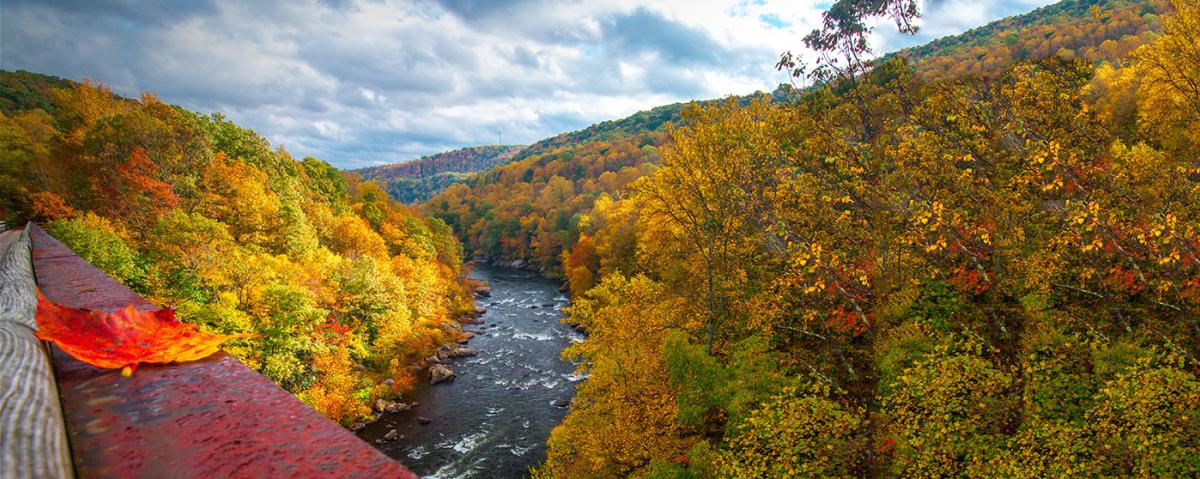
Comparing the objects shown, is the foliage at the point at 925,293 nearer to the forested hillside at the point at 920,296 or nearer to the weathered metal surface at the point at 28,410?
the forested hillside at the point at 920,296

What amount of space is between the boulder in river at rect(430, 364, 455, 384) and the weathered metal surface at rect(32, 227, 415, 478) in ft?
123

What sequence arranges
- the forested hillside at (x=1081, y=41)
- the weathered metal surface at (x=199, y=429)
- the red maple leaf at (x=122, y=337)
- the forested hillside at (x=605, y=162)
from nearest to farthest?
the weathered metal surface at (x=199, y=429) < the red maple leaf at (x=122, y=337) < the forested hillside at (x=1081, y=41) < the forested hillside at (x=605, y=162)

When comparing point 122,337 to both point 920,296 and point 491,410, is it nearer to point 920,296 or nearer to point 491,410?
point 920,296

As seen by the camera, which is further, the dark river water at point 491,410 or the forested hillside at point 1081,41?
the forested hillside at point 1081,41

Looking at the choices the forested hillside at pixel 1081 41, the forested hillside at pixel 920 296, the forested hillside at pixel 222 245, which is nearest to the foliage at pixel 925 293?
the forested hillside at pixel 920 296

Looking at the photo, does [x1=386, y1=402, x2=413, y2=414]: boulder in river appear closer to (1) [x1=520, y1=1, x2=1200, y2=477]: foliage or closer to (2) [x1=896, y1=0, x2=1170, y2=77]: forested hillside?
(1) [x1=520, y1=1, x2=1200, y2=477]: foliage

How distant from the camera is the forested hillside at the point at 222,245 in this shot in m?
23.8

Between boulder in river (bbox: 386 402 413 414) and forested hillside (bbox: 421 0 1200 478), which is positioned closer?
forested hillside (bbox: 421 0 1200 478)

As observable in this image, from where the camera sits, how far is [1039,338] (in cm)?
1275

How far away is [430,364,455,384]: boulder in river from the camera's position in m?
36.9

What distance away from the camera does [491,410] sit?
106 ft

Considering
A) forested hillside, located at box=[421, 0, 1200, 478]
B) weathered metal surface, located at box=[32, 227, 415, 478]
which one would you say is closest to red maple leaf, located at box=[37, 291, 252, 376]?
weathered metal surface, located at box=[32, 227, 415, 478]

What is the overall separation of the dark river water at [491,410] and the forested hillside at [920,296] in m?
6.24

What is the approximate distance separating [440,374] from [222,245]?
53.3 feet
